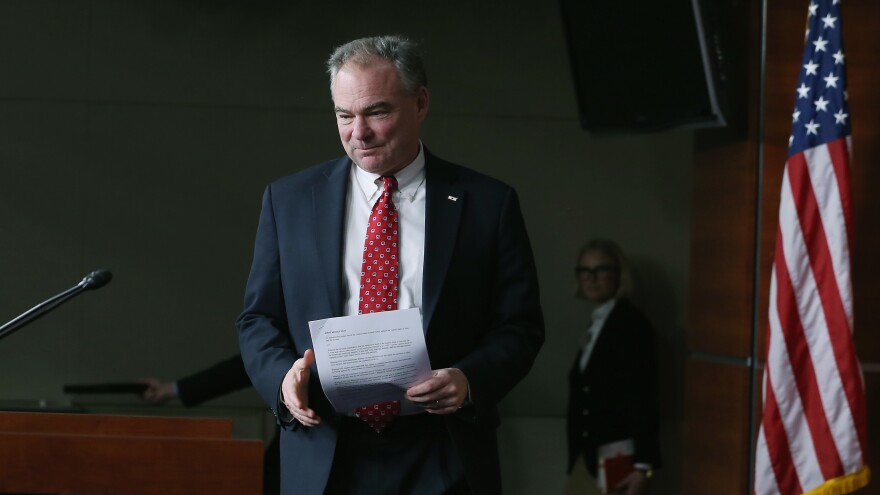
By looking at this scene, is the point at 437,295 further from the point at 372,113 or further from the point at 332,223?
the point at 372,113

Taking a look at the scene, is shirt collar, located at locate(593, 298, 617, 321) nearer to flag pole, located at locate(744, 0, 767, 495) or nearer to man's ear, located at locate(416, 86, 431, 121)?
flag pole, located at locate(744, 0, 767, 495)

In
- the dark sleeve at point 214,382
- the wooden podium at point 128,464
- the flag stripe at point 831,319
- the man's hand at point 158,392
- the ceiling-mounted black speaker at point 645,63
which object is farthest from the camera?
the man's hand at point 158,392

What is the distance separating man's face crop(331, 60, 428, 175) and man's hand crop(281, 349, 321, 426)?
1.31 feet

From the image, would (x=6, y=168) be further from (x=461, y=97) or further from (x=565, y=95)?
(x=565, y=95)

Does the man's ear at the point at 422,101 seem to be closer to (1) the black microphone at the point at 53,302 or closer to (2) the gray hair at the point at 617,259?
(1) the black microphone at the point at 53,302

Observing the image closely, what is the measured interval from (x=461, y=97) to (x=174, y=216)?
1.45m

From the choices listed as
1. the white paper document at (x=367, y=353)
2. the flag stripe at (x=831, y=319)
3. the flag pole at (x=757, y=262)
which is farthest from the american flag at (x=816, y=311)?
the white paper document at (x=367, y=353)

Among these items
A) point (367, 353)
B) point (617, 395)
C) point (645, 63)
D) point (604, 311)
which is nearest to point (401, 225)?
point (367, 353)

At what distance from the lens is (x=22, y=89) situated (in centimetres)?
540

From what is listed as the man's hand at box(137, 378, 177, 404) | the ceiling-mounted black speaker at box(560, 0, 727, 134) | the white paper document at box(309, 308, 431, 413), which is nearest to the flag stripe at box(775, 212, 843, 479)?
the ceiling-mounted black speaker at box(560, 0, 727, 134)

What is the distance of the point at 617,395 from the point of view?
15.7 ft

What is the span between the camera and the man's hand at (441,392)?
2.06 m

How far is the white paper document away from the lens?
6.64ft

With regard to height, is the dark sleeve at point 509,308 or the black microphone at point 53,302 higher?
the black microphone at point 53,302
